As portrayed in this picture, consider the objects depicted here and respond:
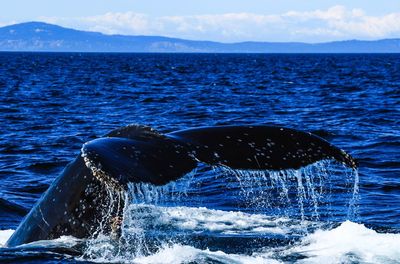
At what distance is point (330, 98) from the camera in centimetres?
2691

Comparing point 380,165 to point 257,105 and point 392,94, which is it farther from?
point 392,94

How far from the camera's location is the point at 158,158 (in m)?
4.43

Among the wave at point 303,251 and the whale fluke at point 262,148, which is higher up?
the whale fluke at point 262,148

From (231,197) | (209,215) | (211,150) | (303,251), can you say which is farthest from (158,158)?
(231,197)

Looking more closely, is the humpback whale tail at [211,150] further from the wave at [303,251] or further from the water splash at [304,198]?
the water splash at [304,198]

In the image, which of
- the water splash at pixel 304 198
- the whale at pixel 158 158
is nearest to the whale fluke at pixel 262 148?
the whale at pixel 158 158

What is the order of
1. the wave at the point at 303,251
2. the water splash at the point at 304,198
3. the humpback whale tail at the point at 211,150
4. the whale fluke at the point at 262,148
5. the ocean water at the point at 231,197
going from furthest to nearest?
1. the water splash at the point at 304,198
2. the ocean water at the point at 231,197
3. the wave at the point at 303,251
4. the whale fluke at the point at 262,148
5. the humpback whale tail at the point at 211,150

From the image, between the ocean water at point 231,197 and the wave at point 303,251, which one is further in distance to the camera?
the ocean water at point 231,197

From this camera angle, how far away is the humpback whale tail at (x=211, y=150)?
4309mm

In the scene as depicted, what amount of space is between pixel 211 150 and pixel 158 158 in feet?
1.15

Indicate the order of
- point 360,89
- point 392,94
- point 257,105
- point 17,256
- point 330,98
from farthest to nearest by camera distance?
point 360,89
point 392,94
point 330,98
point 257,105
point 17,256

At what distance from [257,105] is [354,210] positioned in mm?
16037

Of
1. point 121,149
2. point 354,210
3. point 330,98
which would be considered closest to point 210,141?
point 121,149

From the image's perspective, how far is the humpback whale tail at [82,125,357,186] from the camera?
4.31 meters
